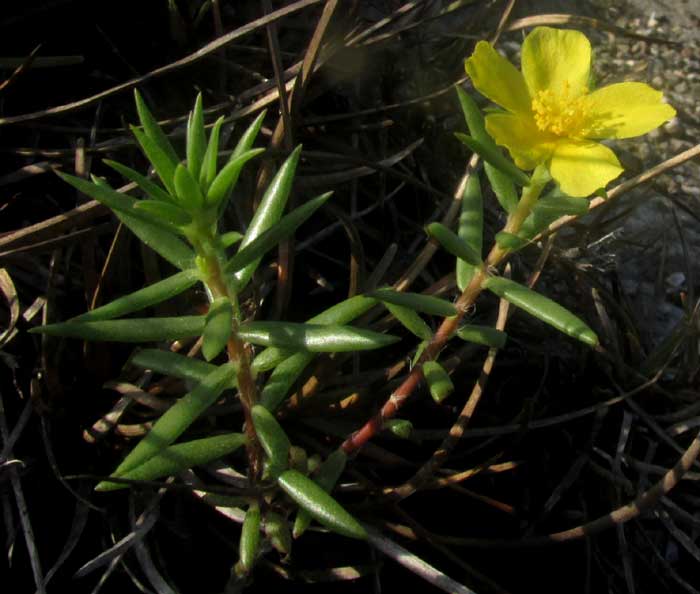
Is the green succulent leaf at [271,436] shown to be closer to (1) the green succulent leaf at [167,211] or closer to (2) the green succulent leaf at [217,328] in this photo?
(2) the green succulent leaf at [217,328]

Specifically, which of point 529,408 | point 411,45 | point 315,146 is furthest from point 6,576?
point 411,45

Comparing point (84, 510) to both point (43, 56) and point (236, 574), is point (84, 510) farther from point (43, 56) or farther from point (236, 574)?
point (43, 56)

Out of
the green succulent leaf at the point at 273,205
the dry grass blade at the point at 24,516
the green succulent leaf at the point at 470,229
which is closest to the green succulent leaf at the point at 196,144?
the green succulent leaf at the point at 273,205

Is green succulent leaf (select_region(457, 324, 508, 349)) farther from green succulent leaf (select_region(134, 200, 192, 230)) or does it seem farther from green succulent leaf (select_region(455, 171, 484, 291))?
green succulent leaf (select_region(134, 200, 192, 230))

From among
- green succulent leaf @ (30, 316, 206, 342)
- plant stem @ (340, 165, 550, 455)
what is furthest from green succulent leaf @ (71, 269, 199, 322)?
plant stem @ (340, 165, 550, 455)

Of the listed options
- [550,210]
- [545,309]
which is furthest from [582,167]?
[545,309]
